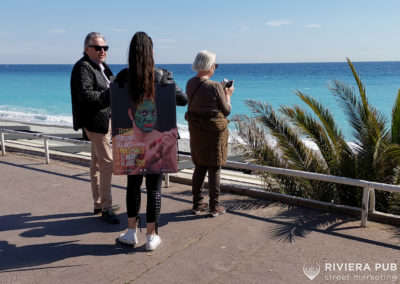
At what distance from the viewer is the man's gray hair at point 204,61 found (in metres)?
3.97

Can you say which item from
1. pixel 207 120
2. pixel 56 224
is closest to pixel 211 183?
pixel 207 120

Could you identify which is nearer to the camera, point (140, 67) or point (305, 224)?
point (140, 67)

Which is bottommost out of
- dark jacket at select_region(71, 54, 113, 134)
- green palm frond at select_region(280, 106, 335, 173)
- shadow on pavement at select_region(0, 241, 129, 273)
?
shadow on pavement at select_region(0, 241, 129, 273)

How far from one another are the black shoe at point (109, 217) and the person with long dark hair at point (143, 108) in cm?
44

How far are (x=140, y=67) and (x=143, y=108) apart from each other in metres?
0.35

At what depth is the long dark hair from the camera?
3.19 metres

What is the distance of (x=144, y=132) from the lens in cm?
341

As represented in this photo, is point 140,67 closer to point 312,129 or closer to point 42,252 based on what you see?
point 42,252

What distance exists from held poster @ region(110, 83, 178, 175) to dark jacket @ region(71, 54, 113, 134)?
0.44m

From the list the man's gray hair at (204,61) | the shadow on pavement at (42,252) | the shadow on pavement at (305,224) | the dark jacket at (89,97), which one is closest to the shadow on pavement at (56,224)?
the shadow on pavement at (42,252)

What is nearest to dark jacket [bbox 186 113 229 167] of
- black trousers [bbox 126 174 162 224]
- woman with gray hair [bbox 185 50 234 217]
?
woman with gray hair [bbox 185 50 234 217]

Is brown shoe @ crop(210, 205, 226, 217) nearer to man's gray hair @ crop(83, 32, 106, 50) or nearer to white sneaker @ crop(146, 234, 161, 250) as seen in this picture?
white sneaker @ crop(146, 234, 161, 250)

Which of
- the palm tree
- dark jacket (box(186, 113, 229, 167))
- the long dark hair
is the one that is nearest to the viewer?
the long dark hair

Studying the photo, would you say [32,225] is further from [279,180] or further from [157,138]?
[279,180]
